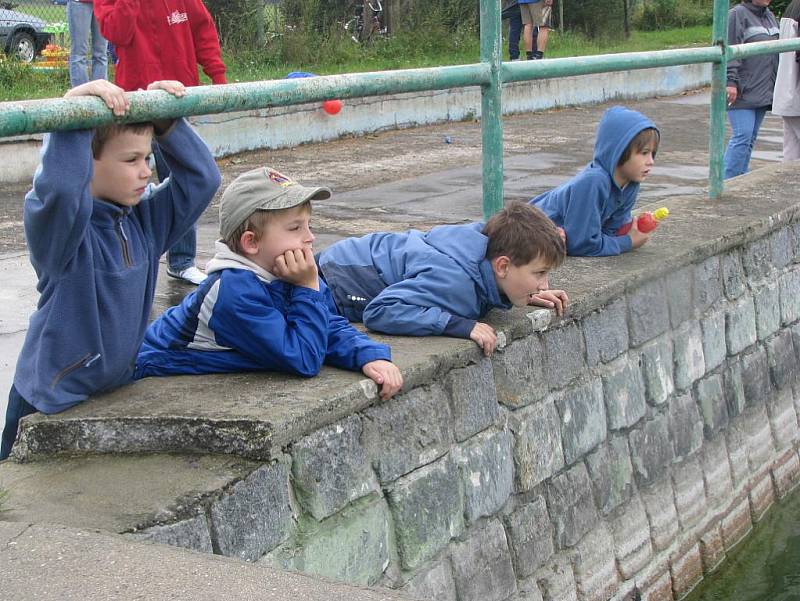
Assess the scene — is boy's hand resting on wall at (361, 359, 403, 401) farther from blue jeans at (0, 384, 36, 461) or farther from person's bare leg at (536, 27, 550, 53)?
person's bare leg at (536, 27, 550, 53)

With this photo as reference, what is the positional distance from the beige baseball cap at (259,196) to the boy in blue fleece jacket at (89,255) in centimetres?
15

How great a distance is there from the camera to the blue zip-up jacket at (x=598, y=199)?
14.5 ft

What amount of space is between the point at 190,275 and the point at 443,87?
2078mm

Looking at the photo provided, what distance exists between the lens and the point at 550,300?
3699 mm

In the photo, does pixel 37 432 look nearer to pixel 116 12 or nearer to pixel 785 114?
pixel 116 12

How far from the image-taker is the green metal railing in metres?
2.46

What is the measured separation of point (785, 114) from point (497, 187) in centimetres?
382

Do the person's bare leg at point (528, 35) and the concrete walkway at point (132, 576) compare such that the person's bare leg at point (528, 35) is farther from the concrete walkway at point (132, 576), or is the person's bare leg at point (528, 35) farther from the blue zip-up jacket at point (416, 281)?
the concrete walkway at point (132, 576)

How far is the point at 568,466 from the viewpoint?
3.87m

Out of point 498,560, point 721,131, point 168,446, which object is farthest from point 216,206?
point 168,446

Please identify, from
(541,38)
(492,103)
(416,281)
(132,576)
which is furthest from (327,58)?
(132,576)

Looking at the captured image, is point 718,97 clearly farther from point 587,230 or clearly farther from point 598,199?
point 587,230

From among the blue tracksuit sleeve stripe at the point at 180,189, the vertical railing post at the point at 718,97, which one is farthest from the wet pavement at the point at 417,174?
the blue tracksuit sleeve stripe at the point at 180,189

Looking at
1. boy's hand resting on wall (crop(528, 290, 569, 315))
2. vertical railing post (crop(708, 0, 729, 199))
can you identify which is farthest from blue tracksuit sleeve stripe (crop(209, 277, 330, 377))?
vertical railing post (crop(708, 0, 729, 199))
